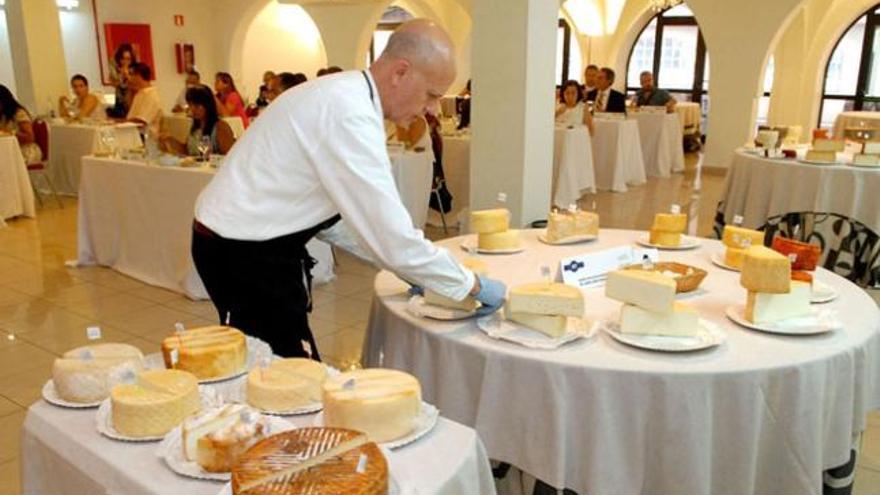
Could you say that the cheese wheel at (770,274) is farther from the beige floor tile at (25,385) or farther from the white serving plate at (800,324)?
the beige floor tile at (25,385)

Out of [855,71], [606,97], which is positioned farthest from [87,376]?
[855,71]

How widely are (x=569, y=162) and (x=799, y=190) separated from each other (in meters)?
2.59

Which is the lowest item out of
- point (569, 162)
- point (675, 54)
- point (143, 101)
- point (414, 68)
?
point (569, 162)

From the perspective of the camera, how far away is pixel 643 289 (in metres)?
1.70

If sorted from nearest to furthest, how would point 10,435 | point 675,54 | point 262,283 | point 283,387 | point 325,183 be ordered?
point 283,387, point 325,183, point 262,283, point 10,435, point 675,54

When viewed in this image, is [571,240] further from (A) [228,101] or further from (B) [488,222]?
(A) [228,101]

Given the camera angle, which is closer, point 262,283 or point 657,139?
point 262,283

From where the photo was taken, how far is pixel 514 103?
12.7ft

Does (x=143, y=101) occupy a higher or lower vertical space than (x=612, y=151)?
higher

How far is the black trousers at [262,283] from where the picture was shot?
1868 mm

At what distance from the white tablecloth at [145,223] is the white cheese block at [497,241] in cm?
226

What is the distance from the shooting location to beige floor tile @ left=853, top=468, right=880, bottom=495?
2.48 metres

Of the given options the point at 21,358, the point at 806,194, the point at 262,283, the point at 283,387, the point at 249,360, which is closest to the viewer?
the point at 283,387

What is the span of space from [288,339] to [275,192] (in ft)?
1.48
